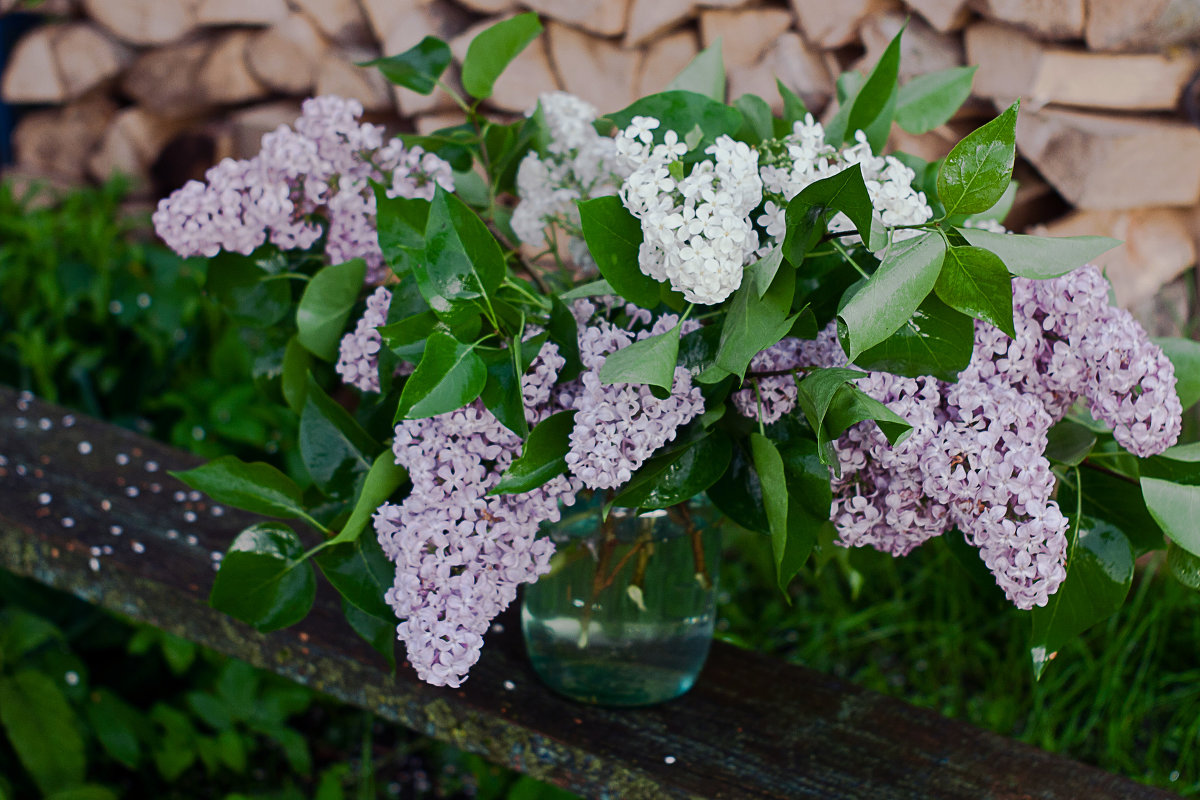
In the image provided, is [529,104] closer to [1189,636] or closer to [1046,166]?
[1046,166]

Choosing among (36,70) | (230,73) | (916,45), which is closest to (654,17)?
(916,45)

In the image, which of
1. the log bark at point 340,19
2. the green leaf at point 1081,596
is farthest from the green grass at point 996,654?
the log bark at point 340,19

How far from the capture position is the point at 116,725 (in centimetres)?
111

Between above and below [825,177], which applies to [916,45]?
below

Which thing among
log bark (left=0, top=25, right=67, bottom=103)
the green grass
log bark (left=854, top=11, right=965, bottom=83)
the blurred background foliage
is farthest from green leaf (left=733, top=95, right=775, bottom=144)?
log bark (left=0, top=25, right=67, bottom=103)

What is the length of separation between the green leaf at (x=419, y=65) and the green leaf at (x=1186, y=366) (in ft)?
1.48

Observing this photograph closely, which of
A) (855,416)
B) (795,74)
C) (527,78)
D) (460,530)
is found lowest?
(527,78)

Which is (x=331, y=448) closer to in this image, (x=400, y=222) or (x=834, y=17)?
(x=400, y=222)

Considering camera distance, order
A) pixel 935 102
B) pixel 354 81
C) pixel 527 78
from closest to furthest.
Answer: pixel 935 102 → pixel 527 78 → pixel 354 81

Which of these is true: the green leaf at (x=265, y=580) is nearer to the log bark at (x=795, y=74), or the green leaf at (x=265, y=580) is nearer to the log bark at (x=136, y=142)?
the log bark at (x=795, y=74)

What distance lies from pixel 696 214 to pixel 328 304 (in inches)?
9.4

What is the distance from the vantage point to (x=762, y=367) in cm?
49

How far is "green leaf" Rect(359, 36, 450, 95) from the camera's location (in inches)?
24.3

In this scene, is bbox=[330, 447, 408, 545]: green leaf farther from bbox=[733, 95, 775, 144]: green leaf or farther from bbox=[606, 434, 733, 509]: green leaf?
bbox=[733, 95, 775, 144]: green leaf
